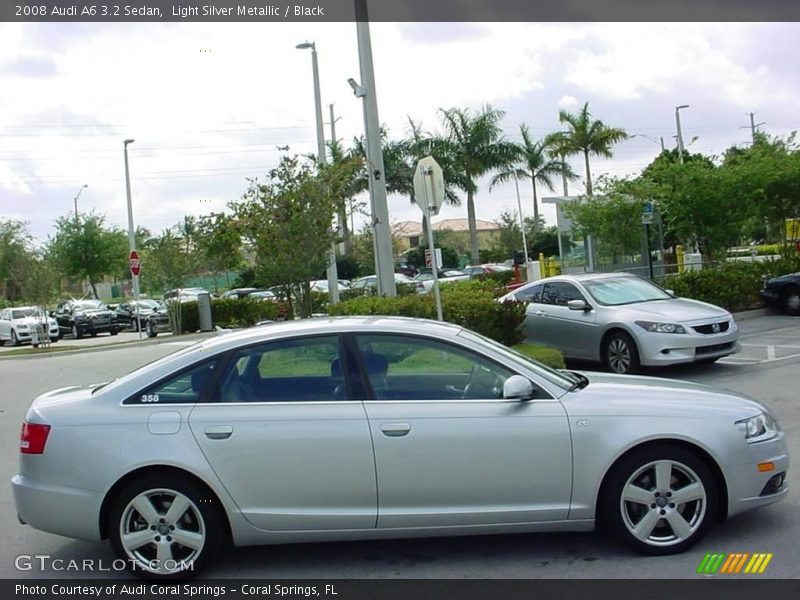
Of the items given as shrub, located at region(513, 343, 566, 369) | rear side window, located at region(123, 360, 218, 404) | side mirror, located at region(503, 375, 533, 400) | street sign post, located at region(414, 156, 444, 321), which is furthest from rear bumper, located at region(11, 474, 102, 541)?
street sign post, located at region(414, 156, 444, 321)

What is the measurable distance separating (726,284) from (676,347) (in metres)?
8.31

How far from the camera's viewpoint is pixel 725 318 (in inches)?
461

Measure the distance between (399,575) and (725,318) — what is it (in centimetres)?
831

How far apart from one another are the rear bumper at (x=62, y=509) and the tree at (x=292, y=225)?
36.9 ft

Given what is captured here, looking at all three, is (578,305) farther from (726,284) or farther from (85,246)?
(85,246)

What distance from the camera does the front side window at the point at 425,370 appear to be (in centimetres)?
502

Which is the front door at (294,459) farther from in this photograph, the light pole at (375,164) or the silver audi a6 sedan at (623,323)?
the light pole at (375,164)

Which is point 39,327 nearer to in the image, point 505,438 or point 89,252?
point 89,252

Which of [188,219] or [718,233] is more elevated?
[188,219]

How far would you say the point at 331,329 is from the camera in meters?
5.19

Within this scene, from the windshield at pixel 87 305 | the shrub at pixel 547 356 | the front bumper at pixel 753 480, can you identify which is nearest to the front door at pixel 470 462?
the front bumper at pixel 753 480

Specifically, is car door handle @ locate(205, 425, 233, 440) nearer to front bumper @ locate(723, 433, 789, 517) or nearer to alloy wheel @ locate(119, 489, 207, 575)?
alloy wheel @ locate(119, 489, 207, 575)

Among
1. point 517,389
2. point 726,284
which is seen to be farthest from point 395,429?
point 726,284

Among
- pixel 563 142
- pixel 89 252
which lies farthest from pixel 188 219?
pixel 563 142
